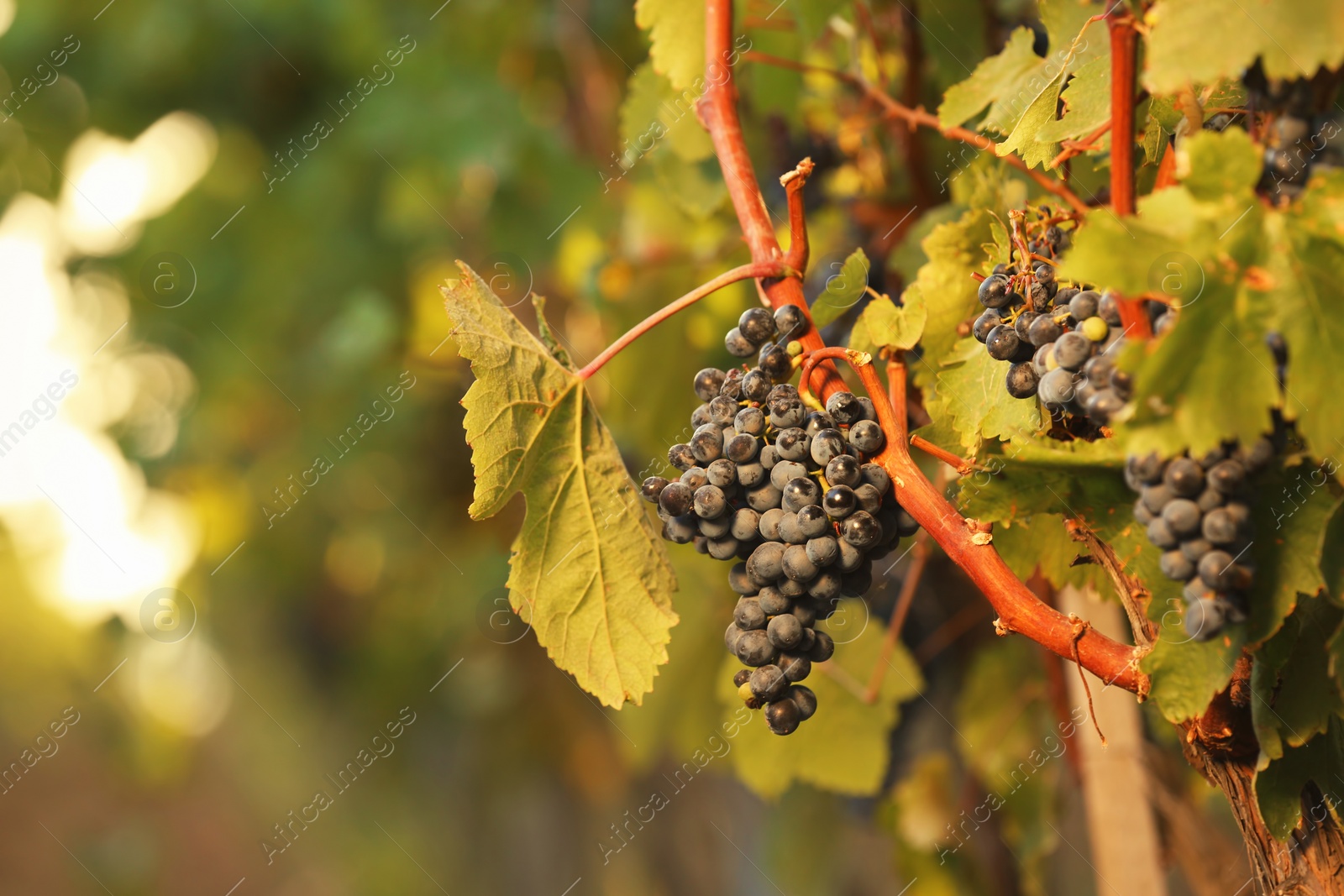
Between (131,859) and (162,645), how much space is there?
2.24 m

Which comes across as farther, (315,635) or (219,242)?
(315,635)

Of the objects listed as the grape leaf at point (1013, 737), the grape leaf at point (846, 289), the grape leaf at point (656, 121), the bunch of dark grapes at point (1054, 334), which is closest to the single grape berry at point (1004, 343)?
the bunch of dark grapes at point (1054, 334)

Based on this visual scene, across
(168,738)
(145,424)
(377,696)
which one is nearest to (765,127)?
(145,424)

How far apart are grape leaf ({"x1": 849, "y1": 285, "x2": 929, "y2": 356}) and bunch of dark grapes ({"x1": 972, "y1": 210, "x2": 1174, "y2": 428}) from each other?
0.05 meters

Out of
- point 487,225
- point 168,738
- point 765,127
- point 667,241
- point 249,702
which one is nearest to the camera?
point 765,127

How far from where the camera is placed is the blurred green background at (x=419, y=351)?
1.36 meters

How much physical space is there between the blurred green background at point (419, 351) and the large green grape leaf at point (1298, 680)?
54 cm

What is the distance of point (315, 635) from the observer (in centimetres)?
435

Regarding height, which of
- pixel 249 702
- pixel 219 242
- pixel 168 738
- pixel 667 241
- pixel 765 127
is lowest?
pixel 249 702

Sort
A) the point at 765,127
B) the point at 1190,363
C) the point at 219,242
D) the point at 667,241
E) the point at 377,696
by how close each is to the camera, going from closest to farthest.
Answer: the point at 1190,363 → the point at 765,127 → the point at 667,241 → the point at 219,242 → the point at 377,696

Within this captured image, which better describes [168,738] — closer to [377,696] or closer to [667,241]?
[377,696]

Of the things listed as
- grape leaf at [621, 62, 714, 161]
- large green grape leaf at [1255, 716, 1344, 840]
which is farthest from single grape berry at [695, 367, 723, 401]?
grape leaf at [621, 62, 714, 161]

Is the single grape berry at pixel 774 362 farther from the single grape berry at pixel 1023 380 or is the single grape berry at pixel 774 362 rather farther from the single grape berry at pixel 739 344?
the single grape berry at pixel 1023 380

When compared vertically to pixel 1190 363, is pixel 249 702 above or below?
below
